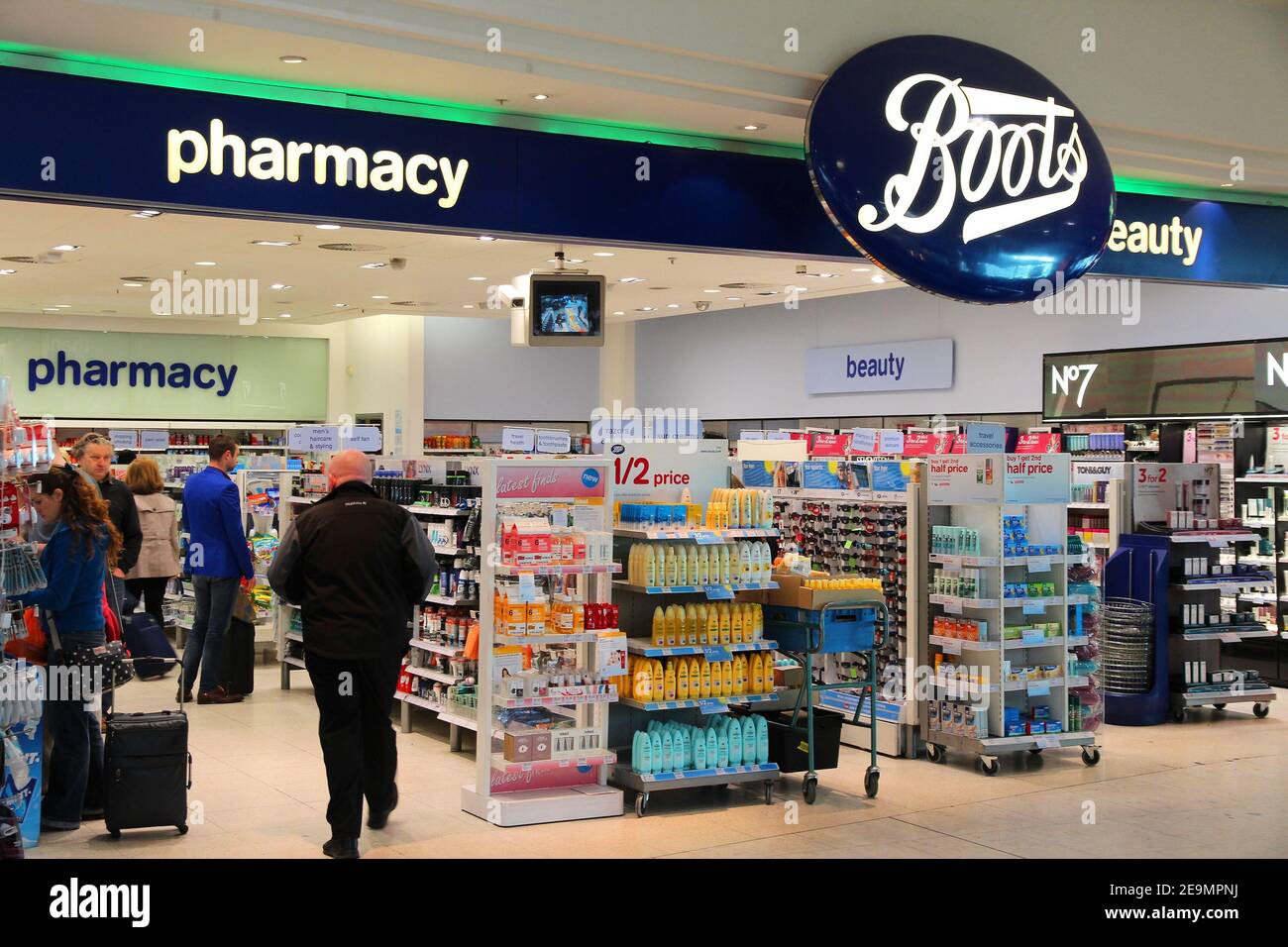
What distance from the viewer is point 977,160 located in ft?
20.2

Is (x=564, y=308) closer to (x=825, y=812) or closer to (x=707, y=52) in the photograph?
(x=707, y=52)

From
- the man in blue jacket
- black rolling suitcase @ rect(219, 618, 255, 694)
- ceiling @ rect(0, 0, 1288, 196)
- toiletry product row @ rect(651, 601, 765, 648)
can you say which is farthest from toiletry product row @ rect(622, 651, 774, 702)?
black rolling suitcase @ rect(219, 618, 255, 694)

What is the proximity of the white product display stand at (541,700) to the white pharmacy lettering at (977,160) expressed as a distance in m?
2.08

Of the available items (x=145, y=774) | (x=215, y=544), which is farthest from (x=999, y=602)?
(x=215, y=544)

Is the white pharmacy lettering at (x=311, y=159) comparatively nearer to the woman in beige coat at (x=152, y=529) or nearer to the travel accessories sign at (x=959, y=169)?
the travel accessories sign at (x=959, y=169)

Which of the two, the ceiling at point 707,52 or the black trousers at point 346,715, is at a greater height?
the ceiling at point 707,52

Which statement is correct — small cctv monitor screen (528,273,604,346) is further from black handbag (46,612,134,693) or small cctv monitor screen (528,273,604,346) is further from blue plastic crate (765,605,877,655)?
black handbag (46,612,134,693)

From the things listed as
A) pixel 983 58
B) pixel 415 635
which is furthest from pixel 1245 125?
pixel 415 635

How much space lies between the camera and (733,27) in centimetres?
584

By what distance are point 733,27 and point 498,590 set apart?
2851 millimetres

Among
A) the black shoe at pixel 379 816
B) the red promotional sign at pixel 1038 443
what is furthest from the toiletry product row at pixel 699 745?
the red promotional sign at pixel 1038 443

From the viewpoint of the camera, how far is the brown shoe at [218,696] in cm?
955

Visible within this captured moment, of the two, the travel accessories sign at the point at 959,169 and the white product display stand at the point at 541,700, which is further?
the white product display stand at the point at 541,700
